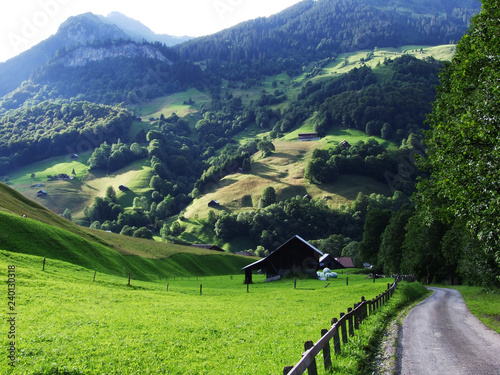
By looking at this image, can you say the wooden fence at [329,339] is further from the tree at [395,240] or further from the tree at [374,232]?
the tree at [374,232]

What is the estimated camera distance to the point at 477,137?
19859mm

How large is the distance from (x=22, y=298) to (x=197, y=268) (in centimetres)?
7146

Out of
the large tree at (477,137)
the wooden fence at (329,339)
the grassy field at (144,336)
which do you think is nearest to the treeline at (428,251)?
the large tree at (477,137)

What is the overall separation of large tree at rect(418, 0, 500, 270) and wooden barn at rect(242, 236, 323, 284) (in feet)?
175

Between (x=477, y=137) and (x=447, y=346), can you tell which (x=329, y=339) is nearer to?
(x=447, y=346)

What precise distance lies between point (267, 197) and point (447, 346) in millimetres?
176822

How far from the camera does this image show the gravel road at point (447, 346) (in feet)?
43.2

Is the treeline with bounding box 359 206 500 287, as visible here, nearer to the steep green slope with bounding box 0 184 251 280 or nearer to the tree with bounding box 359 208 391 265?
the tree with bounding box 359 208 391 265

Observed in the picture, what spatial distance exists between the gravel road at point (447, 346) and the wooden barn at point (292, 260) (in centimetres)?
5134

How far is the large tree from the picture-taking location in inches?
739

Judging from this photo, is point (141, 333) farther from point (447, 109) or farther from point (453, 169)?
point (447, 109)

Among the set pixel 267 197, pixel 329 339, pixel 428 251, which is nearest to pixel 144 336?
pixel 329 339

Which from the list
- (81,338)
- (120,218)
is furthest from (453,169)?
(120,218)

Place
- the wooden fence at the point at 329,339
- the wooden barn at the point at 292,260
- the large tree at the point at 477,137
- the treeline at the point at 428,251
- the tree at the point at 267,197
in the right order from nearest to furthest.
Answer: the wooden fence at the point at 329,339 → the large tree at the point at 477,137 → the treeline at the point at 428,251 → the wooden barn at the point at 292,260 → the tree at the point at 267,197
